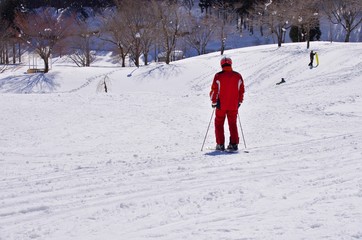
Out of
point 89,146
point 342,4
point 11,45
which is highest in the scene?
point 342,4

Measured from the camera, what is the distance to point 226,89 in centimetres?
689

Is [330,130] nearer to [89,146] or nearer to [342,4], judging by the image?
[89,146]

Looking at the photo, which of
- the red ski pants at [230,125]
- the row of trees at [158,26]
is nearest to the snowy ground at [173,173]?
the red ski pants at [230,125]

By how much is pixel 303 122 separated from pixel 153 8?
3598 centimetres

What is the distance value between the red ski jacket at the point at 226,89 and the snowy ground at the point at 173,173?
3.00ft

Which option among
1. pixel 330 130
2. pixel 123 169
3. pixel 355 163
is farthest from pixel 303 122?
pixel 123 169

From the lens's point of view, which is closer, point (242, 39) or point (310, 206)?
point (310, 206)

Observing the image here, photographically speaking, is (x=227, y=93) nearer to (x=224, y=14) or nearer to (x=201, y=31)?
(x=201, y=31)

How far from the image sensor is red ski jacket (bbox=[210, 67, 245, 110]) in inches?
272

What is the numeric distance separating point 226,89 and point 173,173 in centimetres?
228

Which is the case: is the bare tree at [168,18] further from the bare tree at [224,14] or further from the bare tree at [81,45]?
the bare tree at [81,45]

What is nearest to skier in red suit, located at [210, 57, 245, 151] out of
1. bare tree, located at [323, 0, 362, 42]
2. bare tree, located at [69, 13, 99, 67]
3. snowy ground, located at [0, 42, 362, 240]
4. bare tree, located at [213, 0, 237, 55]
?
snowy ground, located at [0, 42, 362, 240]

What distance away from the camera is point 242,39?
61.2 m

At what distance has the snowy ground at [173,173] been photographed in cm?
337
